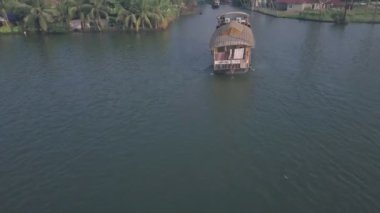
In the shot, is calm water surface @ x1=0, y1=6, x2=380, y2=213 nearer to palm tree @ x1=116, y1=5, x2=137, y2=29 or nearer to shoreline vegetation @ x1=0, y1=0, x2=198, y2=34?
shoreline vegetation @ x1=0, y1=0, x2=198, y2=34

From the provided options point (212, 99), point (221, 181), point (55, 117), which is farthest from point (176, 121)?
point (55, 117)

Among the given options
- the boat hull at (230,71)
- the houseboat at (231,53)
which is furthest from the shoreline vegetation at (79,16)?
the boat hull at (230,71)

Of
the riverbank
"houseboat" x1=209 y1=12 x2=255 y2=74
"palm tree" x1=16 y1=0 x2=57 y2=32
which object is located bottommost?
"houseboat" x1=209 y1=12 x2=255 y2=74

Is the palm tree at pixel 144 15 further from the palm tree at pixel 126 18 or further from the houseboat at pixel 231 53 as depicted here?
the houseboat at pixel 231 53

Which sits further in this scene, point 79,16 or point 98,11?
point 79,16

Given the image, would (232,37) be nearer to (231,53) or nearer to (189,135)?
(231,53)

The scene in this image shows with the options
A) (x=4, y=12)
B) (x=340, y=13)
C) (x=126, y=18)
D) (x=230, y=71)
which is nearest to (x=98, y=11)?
(x=126, y=18)

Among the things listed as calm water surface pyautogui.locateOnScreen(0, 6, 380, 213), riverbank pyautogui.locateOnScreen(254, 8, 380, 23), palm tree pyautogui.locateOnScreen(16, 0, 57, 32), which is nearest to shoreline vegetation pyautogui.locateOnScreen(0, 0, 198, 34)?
palm tree pyautogui.locateOnScreen(16, 0, 57, 32)
